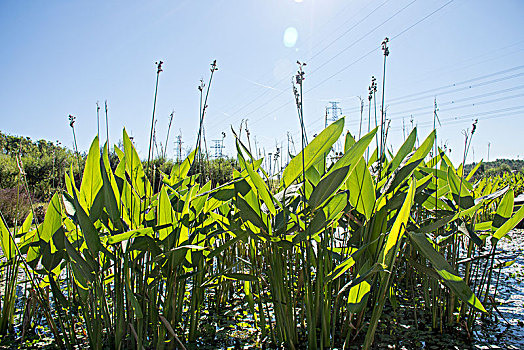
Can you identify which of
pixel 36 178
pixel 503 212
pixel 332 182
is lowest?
pixel 503 212

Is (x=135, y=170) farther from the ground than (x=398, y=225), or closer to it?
farther from the ground

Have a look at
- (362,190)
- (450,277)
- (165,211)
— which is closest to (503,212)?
(362,190)

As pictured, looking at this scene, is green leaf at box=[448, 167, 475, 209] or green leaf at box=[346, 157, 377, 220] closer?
green leaf at box=[346, 157, 377, 220]

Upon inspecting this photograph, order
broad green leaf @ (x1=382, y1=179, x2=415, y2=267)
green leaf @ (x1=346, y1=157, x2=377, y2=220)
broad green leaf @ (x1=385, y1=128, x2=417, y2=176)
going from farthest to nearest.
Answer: broad green leaf @ (x1=385, y1=128, x2=417, y2=176) → green leaf @ (x1=346, y1=157, x2=377, y2=220) → broad green leaf @ (x1=382, y1=179, x2=415, y2=267)

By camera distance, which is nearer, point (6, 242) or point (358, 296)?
point (358, 296)

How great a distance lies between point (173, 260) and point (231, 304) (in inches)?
29.5

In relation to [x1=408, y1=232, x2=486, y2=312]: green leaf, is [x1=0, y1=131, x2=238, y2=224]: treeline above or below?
above

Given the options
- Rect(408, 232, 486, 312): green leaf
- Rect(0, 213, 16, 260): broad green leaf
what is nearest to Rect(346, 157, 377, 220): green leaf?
Rect(408, 232, 486, 312): green leaf

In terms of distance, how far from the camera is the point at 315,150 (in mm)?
876

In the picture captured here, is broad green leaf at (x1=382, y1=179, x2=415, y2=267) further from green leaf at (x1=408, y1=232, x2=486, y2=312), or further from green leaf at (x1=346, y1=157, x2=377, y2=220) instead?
green leaf at (x1=346, y1=157, x2=377, y2=220)

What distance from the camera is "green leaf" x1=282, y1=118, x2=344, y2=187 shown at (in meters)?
0.86

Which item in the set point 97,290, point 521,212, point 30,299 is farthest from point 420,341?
point 30,299

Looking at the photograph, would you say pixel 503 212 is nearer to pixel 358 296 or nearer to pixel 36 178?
pixel 358 296

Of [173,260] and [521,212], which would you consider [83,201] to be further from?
[521,212]
